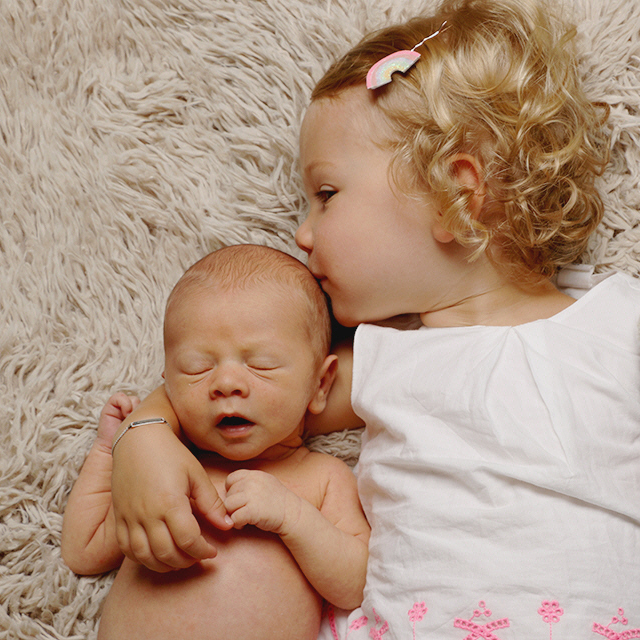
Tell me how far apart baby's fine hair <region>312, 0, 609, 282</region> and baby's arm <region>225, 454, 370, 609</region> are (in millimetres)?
547

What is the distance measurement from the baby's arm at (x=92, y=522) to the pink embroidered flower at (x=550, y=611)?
755 mm

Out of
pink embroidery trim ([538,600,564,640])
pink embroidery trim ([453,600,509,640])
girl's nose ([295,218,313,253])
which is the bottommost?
pink embroidery trim ([453,600,509,640])

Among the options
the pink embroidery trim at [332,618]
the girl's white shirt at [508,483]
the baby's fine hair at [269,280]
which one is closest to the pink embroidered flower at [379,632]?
the girl's white shirt at [508,483]

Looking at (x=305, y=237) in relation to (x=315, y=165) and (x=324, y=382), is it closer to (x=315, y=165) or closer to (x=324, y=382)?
(x=315, y=165)

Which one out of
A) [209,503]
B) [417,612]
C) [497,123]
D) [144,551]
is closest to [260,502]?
[209,503]

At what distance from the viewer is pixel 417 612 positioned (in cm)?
106

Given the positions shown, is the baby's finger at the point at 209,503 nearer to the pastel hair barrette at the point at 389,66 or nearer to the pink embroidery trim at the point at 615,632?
the pink embroidery trim at the point at 615,632

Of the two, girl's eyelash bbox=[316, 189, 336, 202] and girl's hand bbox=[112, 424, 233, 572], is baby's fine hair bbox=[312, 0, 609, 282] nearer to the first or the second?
girl's eyelash bbox=[316, 189, 336, 202]

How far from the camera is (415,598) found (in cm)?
107

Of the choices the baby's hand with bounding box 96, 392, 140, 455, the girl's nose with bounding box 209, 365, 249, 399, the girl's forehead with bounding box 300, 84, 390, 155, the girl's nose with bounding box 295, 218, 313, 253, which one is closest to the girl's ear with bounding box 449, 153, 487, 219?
the girl's forehead with bounding box 300, 84, 390, 155

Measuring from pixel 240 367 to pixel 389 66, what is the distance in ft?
1.98

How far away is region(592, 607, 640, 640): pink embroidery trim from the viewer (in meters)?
1.02

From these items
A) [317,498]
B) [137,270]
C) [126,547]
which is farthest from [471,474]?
[137,270]

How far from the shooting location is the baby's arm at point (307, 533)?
3.68 ft
